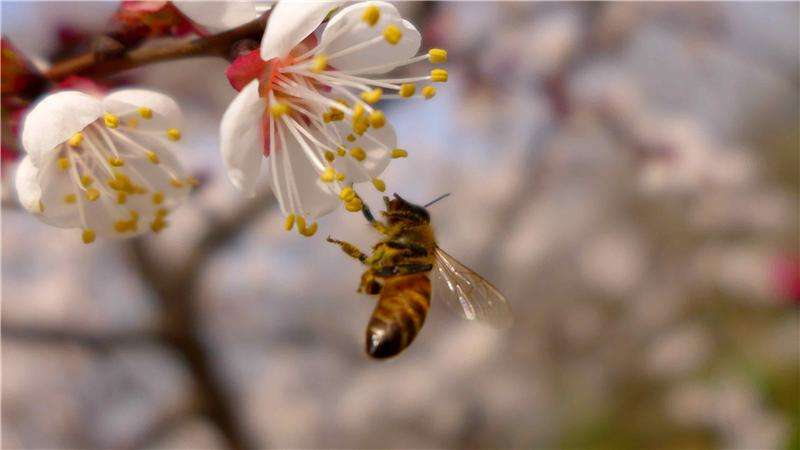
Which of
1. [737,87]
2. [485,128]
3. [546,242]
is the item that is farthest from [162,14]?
[737,87]

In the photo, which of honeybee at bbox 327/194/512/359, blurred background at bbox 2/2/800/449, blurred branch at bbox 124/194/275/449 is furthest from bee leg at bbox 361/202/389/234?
blurred background at bbox 2/2/800/449

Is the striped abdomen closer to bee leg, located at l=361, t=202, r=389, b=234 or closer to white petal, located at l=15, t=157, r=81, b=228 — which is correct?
bee leg, located at l=361, t=202, r=389, b=234

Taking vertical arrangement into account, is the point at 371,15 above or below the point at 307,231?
above

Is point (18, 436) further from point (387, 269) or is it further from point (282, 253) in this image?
point (387, 269)

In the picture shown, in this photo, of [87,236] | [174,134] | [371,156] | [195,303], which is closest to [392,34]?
[371,156]

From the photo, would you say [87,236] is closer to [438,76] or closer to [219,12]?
[219,12]
